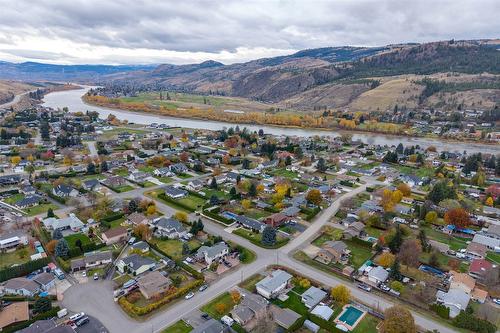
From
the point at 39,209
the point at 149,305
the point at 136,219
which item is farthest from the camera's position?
the point at 39,209

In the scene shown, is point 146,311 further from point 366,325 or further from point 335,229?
point 335,229

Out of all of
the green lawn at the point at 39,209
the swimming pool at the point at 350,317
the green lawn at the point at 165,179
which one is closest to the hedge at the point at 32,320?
the swimming pool at the point at 350,317

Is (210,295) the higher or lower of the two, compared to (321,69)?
lower

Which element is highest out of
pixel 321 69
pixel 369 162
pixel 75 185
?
pixel 321 69

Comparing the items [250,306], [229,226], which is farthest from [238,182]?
[250,306]

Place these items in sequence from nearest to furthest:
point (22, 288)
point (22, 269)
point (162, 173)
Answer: point (22, 288), point (22, 269), point (162, 173)

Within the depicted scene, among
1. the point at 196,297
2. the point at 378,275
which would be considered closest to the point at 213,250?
the point at 196,297

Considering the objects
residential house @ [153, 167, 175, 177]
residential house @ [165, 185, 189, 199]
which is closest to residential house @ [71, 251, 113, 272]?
residential house @ [165, 185, 189, 199]

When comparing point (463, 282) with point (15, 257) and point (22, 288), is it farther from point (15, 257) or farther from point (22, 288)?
point (15, 257)
